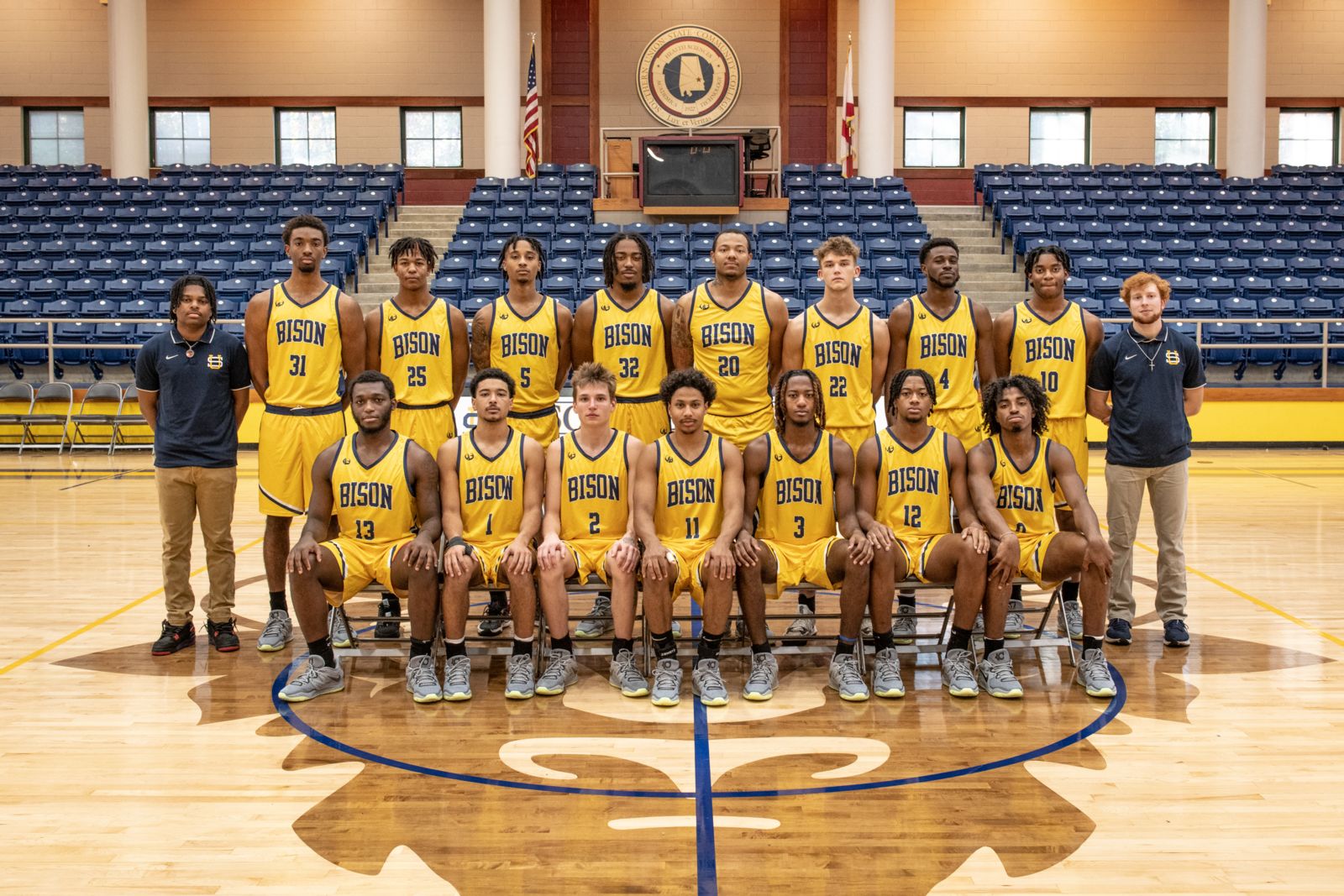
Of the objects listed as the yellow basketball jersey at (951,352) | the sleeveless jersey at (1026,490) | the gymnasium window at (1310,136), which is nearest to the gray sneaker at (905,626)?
the sleeveless jersey at (1026,490)

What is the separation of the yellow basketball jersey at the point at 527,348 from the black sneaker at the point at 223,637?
59.1 inches

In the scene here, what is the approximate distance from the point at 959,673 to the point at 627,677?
1192 mm

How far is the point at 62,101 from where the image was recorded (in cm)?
1950

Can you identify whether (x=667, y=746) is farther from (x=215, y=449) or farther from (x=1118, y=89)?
(x=1118, y=89)

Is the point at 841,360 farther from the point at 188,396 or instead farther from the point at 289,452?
the point at 188,396

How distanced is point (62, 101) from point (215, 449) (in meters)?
18.3

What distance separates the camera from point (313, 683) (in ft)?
13.0

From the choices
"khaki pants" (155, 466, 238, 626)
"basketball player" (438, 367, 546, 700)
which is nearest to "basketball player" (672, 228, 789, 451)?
"basketball player" (438, 367, 546, 700)

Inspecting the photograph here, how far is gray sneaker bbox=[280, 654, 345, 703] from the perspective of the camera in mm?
3934

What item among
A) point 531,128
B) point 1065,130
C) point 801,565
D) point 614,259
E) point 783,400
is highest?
point 1065,130

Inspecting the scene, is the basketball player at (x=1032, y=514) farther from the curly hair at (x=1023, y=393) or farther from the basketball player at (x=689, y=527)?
the basketball player at (x=689, y=527)

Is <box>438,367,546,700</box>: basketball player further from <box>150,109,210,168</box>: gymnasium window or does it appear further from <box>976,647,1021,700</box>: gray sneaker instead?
<box>150,109,210,168</box>: gymnasium window

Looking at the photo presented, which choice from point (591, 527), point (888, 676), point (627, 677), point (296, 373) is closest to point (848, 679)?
point (888, 676)

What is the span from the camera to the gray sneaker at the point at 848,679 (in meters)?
3.90
